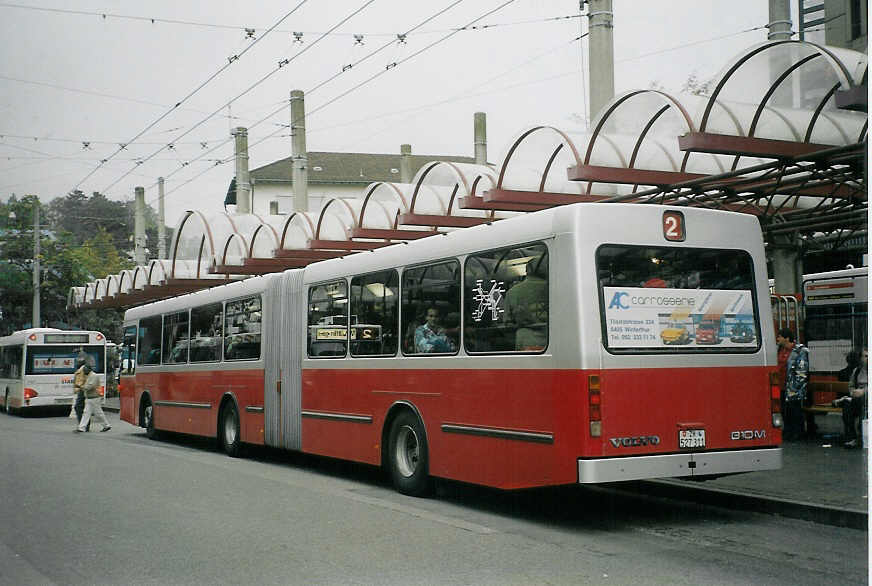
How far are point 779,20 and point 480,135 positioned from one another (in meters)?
17.0

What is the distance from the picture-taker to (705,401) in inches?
369

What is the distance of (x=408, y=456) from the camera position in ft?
38.9

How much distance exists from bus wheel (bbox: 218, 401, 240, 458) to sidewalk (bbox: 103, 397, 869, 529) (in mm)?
7984

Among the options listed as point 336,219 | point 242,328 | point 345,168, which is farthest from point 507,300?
point 345,168

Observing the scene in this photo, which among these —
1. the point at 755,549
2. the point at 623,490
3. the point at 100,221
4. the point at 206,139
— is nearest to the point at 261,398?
the point at 623,490

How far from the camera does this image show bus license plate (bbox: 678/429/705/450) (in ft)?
30.1

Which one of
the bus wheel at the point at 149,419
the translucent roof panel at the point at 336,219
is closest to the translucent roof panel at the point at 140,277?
the bus wheel at the point at 149,419

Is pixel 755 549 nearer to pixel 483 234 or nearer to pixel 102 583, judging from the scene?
pixel 483 234

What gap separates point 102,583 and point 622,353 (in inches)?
183

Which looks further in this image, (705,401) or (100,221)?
(100,221)

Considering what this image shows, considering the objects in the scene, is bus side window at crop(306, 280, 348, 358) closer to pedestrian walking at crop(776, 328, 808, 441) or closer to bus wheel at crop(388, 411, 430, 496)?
bus wheel at crop(388, 411, 430, 496)

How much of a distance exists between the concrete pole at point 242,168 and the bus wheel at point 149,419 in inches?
398

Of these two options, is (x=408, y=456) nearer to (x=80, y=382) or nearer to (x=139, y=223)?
(x=80, y=382)

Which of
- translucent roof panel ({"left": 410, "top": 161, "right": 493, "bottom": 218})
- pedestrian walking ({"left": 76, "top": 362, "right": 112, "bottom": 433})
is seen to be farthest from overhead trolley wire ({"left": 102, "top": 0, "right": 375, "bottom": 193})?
pedestrian walking ({"left": 76, "top": 362, "right": 112, "bottom": 433})
